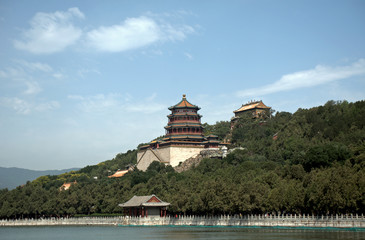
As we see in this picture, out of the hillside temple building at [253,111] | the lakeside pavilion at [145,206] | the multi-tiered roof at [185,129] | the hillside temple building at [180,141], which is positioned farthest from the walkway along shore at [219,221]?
the hillside temple building at [253,111]

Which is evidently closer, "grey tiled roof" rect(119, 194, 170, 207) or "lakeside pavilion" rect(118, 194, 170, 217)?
"grey tiled roof" rect(119, 194, 170, 207)

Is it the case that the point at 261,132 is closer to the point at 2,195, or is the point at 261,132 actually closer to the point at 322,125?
the point at 322,125

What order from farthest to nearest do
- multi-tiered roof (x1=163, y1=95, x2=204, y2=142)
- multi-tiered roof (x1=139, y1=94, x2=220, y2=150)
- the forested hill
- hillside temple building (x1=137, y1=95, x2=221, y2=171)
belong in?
1. multi-tiered roof (x1=163, y1=95, x2=204, y2=142)
2. multi-tiered roof (x1=139, y1=94, x2=220, y2=150)
3. hillside temple building (x1=137, y1=95, x2=221, y2=171)
4. the forested hill

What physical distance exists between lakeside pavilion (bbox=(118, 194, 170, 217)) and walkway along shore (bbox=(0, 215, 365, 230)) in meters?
1.04

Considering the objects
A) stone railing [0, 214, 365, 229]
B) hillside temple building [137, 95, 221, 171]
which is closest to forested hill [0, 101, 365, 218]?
stone railing [0, 214, 365, 229]

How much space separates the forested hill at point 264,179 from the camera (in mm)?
56975

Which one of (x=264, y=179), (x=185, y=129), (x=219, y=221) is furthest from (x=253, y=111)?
(x=219, y=221)

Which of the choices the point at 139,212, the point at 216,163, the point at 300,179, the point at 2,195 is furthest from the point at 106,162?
the point at 300,179

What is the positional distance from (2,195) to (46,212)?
1211cm

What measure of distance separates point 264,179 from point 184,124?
45323 mm

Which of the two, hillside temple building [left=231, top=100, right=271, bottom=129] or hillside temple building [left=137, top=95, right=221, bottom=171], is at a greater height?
hillside temple building [left=231, top=100, right=271, bottom=129]

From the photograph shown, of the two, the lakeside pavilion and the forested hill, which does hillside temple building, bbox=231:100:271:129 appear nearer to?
the forested hill

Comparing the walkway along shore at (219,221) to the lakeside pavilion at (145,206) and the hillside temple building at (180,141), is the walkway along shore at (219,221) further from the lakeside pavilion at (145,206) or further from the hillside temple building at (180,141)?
the hillside temple building at (180,141)

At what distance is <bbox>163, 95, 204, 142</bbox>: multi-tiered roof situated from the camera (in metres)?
112
